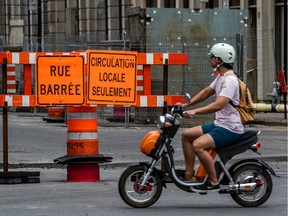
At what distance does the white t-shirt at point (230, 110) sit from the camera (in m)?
11.8

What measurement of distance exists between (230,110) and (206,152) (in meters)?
0.50

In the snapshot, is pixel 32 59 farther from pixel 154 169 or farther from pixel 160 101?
pixel 154 169

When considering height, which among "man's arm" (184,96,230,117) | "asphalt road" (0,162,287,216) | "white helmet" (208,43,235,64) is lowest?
"asphalt road" (0,162,287,216)

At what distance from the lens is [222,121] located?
11891 millimetres

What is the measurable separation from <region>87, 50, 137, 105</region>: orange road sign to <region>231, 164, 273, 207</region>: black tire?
10.2 ft

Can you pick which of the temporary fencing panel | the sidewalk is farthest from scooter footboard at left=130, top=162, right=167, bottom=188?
the sidewalk

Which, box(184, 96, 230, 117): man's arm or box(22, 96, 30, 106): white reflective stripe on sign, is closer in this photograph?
box(184, 96, 230, 117): man's arm

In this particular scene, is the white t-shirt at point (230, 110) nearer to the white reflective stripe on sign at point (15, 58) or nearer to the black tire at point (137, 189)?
the black tire at point (137, 189)

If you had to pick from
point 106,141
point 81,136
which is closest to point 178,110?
point 81,136

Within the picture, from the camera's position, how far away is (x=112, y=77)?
14781 millimetres

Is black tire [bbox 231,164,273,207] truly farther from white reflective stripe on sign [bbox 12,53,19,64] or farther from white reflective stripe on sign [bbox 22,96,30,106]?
white reflective stripe on sign [bbox 12,53,19,64]

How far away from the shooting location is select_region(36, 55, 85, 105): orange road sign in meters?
14.5

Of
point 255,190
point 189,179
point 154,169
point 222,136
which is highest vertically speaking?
point 222,136

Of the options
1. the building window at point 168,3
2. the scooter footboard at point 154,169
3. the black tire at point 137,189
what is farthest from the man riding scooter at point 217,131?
the building window at point 168,3
